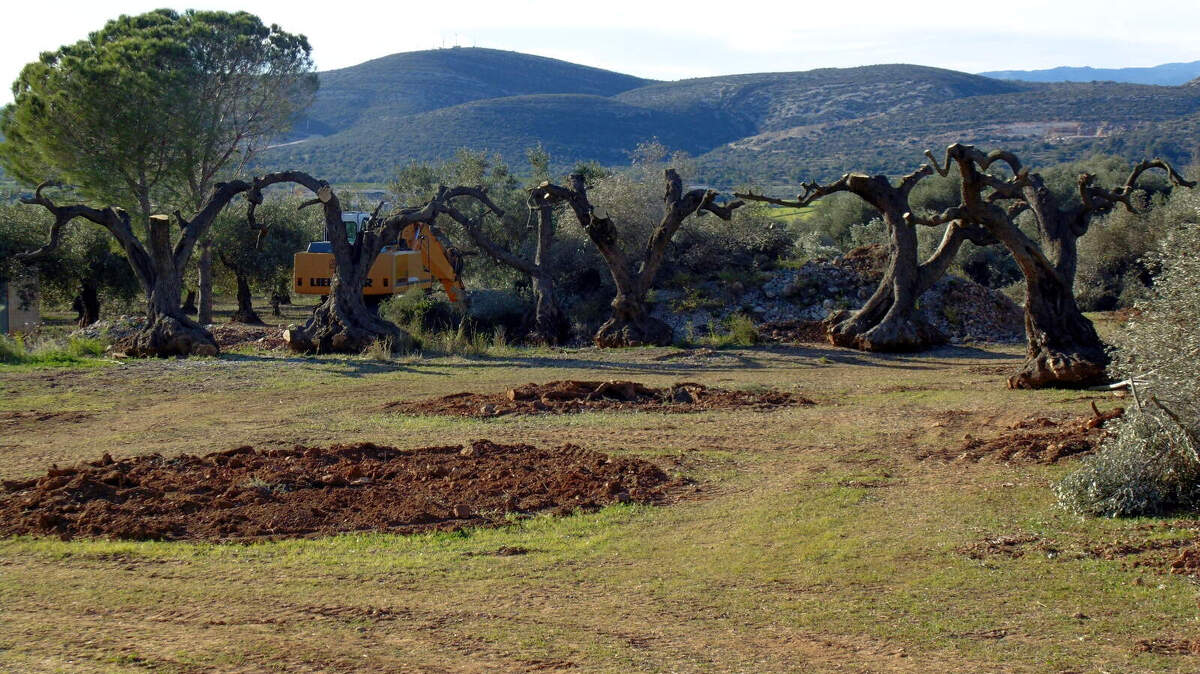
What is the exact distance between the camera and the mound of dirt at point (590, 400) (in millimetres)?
13695

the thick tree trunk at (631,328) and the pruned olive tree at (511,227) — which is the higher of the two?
the pruned olive tree at (511,227)

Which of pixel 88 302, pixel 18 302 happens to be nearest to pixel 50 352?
pixel 18 302

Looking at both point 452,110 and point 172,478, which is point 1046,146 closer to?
point 452,110

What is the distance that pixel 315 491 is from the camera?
9039mm

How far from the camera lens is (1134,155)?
2341 inches

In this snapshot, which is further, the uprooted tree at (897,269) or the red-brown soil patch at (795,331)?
the red-brown soil patch at (795,331)

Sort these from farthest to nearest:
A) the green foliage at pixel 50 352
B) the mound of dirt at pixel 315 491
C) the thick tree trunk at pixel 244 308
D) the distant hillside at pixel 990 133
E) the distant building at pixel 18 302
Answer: the distant hillside at pixel 990 133 < the thick tree trunk at pixel 244 308 < the distant building at pixel 18 302 < the green foliage at pixel 50 352 < the mound of dirt at pixel 315 491

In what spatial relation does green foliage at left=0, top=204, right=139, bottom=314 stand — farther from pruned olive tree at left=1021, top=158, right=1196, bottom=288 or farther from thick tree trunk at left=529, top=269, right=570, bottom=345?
pruned olive tree at left=1021, top=158, right=1196, bottom=288

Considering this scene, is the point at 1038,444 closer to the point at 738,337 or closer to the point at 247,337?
the point at 738,337

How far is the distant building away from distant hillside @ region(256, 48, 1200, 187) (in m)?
32.0

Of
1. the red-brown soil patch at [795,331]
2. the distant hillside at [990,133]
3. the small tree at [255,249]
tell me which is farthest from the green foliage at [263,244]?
the distant hillside at [990,133]

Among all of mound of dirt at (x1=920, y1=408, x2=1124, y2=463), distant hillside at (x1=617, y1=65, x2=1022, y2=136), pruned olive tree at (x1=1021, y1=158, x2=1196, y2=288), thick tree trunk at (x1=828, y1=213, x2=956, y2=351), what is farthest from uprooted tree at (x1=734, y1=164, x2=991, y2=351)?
distant hillside at (x1=617, y1=65, x2=1022, y2=136)

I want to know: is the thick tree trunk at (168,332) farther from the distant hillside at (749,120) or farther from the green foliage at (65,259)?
the distant hillside at (749,120)

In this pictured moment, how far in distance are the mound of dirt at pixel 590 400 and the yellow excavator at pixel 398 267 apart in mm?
10895
